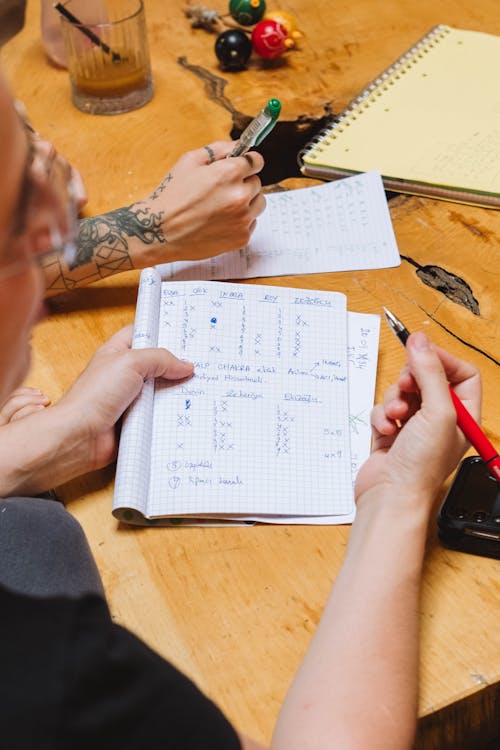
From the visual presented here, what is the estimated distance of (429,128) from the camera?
4.74 ft

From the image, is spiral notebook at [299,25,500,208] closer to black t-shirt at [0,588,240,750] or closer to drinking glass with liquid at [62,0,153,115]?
drinking glass with liquid at [62,0,153,115]

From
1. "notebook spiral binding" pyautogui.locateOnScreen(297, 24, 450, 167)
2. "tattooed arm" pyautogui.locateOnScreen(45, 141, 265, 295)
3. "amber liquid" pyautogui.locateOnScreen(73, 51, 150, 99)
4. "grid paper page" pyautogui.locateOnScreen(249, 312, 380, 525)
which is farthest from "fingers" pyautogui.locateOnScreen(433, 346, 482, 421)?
"amber liquid" pyautogui.locateOnScreen(73, 51, 150, 99)

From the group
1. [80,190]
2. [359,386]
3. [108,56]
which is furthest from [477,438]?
[108,56]

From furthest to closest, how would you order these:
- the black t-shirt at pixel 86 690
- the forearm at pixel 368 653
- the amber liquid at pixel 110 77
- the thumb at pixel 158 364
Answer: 1. the amber liquid at pixel 110 77
2. the thumb at pixel 158 364
3. the forearm at pixel 368 653
4. the black t-shirt at pixel 86 690

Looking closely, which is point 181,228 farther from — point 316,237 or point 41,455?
point 41,455

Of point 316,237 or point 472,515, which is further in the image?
point 316,237

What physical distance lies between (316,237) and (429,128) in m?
0.34

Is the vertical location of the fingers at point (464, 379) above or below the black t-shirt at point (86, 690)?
below

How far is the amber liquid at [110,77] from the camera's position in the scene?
1.49 meters

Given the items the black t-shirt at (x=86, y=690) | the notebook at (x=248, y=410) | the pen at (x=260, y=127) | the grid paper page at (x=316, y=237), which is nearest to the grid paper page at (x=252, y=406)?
the notebook at (x=248, y=410)

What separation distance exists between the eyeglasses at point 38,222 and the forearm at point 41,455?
367mm

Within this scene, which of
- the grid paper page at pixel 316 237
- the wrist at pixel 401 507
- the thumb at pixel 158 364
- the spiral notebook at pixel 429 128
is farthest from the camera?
the spiral notebook at pixel 429 128

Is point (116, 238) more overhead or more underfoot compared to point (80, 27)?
more underfoot

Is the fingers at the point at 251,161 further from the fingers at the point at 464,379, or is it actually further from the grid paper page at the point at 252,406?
the fingers at the point at 464,379
